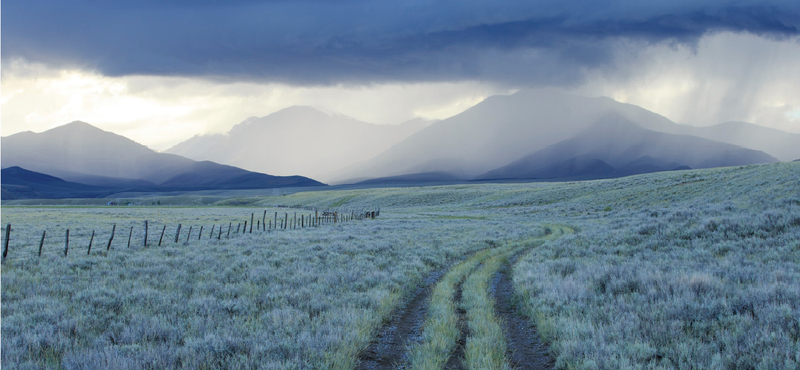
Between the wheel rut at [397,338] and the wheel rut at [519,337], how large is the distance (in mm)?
1768

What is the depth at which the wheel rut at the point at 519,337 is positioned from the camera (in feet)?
22.0

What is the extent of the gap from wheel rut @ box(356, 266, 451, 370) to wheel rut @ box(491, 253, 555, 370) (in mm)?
1768

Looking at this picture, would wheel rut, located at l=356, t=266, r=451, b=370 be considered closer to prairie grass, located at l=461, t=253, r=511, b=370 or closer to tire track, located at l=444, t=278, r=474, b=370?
tire track, located at l=444, t=278, r=474, b=370

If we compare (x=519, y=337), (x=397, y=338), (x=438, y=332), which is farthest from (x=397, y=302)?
(x=519, y=337)

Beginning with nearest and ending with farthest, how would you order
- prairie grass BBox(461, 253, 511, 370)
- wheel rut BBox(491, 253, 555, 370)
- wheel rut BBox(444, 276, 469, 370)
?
prairie grass BBox(461, 253, 511, 370)
wheel rut BBox(444, 276, 469, 370)
wheel rut BBox(491, 253, 555, 370)

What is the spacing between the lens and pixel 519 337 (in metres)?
7.94

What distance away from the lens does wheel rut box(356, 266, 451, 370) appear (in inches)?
269

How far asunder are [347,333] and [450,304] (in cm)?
315

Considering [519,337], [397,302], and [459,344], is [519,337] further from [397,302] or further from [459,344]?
[397,302]

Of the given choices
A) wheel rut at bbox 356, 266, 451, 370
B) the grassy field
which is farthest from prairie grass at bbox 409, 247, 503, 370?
wheel rut at bbox 356, 266, 451, 370

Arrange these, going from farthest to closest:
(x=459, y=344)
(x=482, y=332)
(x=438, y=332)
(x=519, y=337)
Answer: (x=519, y=337)
(x=482, y=332)
(x=438, y=332)
(x=459, y=344)

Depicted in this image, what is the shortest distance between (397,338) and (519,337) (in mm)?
2368

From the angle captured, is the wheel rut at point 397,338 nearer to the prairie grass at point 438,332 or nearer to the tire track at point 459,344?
the prairie grass at point 438,332

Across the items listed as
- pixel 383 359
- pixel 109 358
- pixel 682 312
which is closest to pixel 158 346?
pixel 109 358
